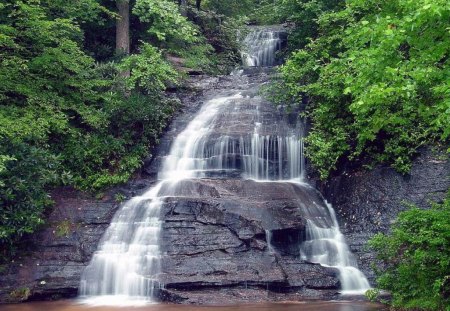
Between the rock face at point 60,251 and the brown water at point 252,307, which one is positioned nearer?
the brown water at point 252,307

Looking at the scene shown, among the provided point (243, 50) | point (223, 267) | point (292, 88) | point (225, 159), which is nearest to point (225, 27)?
point (243, 50)

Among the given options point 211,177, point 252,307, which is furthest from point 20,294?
point 211,177

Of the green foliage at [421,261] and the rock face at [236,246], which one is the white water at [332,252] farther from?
the green foliage at [421,261]

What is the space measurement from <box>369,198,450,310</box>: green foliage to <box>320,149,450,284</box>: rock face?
10.5 feet

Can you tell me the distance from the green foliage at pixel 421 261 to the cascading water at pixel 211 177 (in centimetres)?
293

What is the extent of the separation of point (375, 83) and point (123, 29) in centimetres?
1448

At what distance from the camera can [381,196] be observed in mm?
14211

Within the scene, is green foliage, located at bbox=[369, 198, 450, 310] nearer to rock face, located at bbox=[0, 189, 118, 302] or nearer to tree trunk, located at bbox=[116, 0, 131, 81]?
rock face, located at bbox=[0, 189, 118, 302]

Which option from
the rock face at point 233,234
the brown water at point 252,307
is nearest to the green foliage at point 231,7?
the rock face at point 233,234

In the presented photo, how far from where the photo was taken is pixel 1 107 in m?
14.8

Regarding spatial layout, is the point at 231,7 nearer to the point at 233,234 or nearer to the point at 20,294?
the point at 233,234

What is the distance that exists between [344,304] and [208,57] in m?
16.4

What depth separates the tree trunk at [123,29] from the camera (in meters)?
20.2

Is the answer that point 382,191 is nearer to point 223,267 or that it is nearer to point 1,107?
point 223,267
